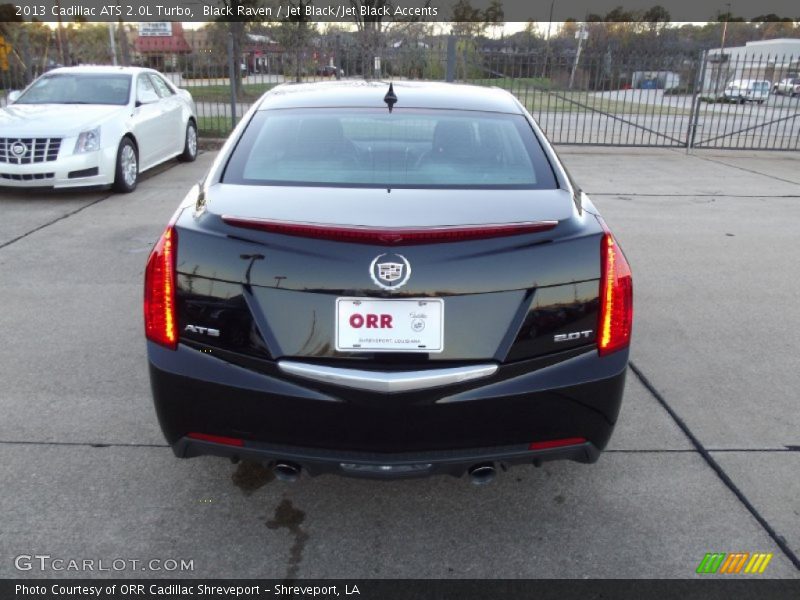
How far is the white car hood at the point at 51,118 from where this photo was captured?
8367 millimetres

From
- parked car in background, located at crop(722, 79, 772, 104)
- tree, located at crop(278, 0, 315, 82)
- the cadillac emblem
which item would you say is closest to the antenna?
the cadillac emblem

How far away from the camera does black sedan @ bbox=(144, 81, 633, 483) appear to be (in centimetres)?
226

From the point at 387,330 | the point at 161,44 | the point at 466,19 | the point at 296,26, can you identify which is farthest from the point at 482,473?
the point at 161,44

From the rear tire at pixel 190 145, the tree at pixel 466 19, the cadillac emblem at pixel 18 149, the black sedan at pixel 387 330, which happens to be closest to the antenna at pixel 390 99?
the black sedan at pixel 387 330

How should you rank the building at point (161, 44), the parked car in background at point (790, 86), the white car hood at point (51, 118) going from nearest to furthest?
the white car hood at point (51, 118) → the building at point (161, 44) → the parked car in background at point (790, 86)

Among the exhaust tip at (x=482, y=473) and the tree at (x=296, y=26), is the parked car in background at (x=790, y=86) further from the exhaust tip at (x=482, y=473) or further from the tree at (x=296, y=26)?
the exhaust tip at (x=482, y=473)

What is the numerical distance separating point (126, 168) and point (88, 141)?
725 mm

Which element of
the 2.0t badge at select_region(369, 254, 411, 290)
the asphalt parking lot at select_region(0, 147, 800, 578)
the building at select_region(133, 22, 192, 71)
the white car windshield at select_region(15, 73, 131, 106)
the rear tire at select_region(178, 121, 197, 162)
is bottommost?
the asphalt parking lot at select_region(0, 147, 800, 578)

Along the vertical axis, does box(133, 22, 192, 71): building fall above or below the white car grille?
above

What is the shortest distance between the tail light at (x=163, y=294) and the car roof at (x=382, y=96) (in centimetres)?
126

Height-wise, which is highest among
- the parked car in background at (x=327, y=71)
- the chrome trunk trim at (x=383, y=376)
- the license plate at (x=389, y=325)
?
the parked car in background at (x=327, y=71)

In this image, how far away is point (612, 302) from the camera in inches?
96.6

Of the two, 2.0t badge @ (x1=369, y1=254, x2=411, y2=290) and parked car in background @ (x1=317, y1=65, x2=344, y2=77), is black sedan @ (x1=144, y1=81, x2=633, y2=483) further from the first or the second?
parked car in background @ (x1=317, y1=65, x2=344, y2=77)

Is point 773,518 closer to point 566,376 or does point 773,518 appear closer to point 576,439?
point 576,439
